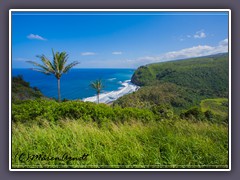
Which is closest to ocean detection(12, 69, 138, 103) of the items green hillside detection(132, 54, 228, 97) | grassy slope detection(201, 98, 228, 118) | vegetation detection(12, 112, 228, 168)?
green hillside detection(132, 54, 228, 97)

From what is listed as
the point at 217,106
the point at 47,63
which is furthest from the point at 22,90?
the point at 217,106

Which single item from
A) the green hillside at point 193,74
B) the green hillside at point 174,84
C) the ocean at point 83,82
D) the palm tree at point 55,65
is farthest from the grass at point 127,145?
the palm tree at point 55,65

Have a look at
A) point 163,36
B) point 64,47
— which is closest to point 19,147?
point 64,47

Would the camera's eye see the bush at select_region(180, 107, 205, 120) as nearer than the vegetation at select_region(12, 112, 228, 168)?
No

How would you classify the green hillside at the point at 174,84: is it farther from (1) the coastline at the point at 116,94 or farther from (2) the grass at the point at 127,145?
(2) the grass at the point at 127,145

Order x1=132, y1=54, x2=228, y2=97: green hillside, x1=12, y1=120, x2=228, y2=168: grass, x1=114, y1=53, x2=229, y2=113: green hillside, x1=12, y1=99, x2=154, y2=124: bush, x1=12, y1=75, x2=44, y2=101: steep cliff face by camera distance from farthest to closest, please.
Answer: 1. x1=12, y1=99, x2=154, y2=124: bush
2. x1=114, y1=53, x2=229, y2=113: green hillside
3. x1=132, y1=54, x2=228, y2=97: green hillside
4. x1=12, y1=75, x2=44, y2=101: steep cliff face
5. x1=12, y1=120, x2=228, y2=168: grass

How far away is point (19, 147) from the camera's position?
14.4 ft

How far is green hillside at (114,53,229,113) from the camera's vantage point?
477 centimetres

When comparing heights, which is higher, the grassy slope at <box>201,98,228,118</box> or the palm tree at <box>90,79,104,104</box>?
the palm tree at <box>90,79,104,104</box>

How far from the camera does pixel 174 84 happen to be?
4930mm

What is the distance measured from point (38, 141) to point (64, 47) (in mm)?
1805

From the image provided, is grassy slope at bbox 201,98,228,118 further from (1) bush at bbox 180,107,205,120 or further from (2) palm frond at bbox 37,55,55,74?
(2) palm frond at bbox 37,55,55,74

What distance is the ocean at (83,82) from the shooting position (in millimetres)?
4633
